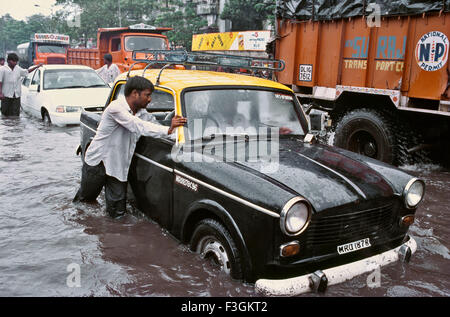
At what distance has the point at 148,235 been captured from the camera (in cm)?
437

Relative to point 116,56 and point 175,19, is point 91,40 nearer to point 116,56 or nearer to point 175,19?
point 175,19

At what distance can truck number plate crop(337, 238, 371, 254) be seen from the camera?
3.07m

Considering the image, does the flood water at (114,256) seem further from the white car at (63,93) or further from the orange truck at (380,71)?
the white car at (63,93)

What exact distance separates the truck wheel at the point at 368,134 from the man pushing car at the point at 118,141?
3.91 m

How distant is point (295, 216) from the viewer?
280cm

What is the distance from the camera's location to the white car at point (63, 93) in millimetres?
10016

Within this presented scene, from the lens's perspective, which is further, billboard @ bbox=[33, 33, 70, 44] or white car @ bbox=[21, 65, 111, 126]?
billboard @ bbox=[33, 33, 70, 44]

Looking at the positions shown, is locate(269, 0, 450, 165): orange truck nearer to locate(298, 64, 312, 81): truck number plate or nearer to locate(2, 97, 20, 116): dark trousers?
locate(298, 64, 312, 81): truck number plate

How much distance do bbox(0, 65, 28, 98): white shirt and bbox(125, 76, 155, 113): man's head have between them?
332 inches

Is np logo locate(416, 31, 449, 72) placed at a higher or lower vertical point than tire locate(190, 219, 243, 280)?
higher

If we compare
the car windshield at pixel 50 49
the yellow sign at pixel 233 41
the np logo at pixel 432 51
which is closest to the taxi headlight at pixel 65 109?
the np logo at pixel 432 51

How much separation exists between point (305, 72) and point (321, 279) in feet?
19.7

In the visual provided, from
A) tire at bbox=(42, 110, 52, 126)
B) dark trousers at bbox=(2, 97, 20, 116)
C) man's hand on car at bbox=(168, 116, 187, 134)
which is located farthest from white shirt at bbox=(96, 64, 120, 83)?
man's hand on car at bbox=(168, 116, 187, 134)
